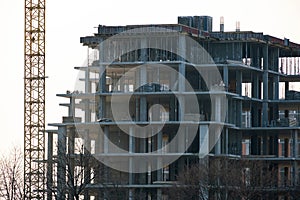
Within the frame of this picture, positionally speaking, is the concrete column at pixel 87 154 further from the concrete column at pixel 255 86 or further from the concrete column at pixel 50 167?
the concrete column at pixel 255 86

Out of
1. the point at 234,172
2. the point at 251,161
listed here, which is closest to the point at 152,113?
the point at 251,161

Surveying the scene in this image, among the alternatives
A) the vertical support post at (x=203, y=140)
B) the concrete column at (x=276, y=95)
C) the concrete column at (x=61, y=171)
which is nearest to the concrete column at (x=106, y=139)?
the concrete column at (x=61, y=171)

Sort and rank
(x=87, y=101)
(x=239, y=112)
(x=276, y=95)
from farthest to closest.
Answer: (x=276, y=95)
(x=239, y=112)
(x=87, y=101)

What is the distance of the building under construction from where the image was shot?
129250 millimetres

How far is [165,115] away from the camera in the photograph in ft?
447

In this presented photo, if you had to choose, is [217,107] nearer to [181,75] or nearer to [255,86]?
[181,75]

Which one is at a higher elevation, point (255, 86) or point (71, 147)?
point (255, 86)

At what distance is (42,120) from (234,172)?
134ft

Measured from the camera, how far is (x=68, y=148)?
425 feet

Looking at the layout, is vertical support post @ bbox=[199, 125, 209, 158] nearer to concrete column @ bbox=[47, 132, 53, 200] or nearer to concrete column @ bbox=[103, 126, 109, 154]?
concrete column @ bbox=[103, 126, 109, 154]

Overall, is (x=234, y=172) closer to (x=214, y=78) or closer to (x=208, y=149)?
(x=208, y=149)

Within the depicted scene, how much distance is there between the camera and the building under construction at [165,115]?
424ft

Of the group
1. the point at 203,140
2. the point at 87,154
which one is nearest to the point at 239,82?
the point at 203,140

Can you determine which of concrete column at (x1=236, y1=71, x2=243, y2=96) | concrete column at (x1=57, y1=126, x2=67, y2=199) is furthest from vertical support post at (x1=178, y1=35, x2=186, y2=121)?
concrete column at (x1=57, y1=126, x2=67, y2=199)
